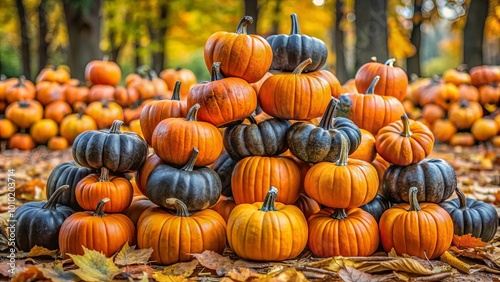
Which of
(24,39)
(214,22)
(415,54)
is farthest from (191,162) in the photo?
(24,39)

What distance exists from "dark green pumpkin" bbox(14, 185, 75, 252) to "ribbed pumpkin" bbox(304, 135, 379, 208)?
1364 mm

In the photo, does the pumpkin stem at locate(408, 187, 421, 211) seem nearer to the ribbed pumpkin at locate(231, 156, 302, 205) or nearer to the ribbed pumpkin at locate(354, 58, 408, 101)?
the ribbed pumpkin at locate(231, 156, 302, 205)

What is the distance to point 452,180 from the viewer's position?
3002 millimetres

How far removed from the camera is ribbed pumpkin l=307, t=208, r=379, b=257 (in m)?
2.76

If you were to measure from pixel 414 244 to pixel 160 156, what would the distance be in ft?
4.76

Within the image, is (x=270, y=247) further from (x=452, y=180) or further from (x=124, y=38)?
(x=124, y=38)

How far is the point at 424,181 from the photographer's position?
9.69ft

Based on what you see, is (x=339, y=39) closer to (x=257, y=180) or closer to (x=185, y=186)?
(x=257, y=180)

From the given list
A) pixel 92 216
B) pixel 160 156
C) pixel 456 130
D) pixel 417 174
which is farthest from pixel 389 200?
pixel 456 130

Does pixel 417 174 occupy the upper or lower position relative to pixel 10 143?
upper

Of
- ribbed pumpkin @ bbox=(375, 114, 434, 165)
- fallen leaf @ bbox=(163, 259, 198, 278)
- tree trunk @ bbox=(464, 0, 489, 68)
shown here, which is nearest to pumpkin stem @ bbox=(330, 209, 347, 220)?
ribbed pumpkin @ bbox=(375, 114, 434, 165)

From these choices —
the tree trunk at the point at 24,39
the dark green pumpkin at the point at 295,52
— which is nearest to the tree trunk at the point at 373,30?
the dark green pumpkin at the point at 295,52

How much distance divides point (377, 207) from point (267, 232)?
795 mm

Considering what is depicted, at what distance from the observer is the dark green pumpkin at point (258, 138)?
301cm
